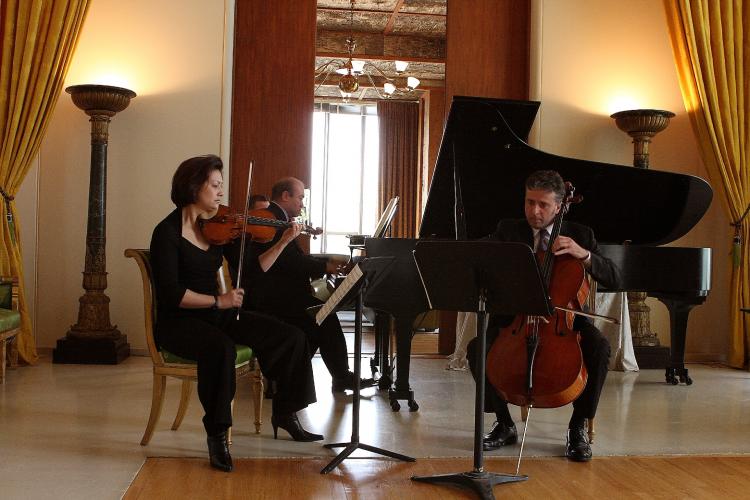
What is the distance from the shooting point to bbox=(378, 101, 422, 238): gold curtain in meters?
11.6

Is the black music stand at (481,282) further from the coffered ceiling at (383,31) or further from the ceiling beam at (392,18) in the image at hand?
the coffered ceiling at (383,31)

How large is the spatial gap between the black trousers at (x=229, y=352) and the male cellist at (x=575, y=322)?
732mm

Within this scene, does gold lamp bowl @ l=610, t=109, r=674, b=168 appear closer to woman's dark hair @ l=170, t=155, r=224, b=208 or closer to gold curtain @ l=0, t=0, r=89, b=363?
woman's dark hair @ l=170, t=155, r=224, b=208

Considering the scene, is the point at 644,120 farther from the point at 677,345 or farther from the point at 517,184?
the point at 517,184

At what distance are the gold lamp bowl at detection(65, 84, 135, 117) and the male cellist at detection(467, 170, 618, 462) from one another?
3048 mm

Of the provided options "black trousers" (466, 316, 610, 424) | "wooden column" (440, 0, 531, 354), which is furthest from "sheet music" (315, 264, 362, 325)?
"wooden column" (440, 0, 531, 354)

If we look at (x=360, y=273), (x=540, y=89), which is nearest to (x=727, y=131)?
(x=540, y=89)

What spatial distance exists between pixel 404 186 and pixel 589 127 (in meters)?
5.57

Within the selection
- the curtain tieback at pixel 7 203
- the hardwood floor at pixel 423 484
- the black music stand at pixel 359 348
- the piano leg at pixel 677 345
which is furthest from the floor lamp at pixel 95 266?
the piano leg at pixel 677 345

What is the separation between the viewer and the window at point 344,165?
11.9 meters

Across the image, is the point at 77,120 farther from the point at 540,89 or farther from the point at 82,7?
the point at 540,89

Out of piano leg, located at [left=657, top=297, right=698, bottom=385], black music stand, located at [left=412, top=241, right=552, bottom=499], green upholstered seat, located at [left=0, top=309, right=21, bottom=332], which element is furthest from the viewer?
piano leg, located at [left=657, top=297, right=698, bottom=385]

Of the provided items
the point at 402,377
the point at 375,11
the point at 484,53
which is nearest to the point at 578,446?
the point at 402,377

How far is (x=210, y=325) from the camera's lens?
321 centimetres
